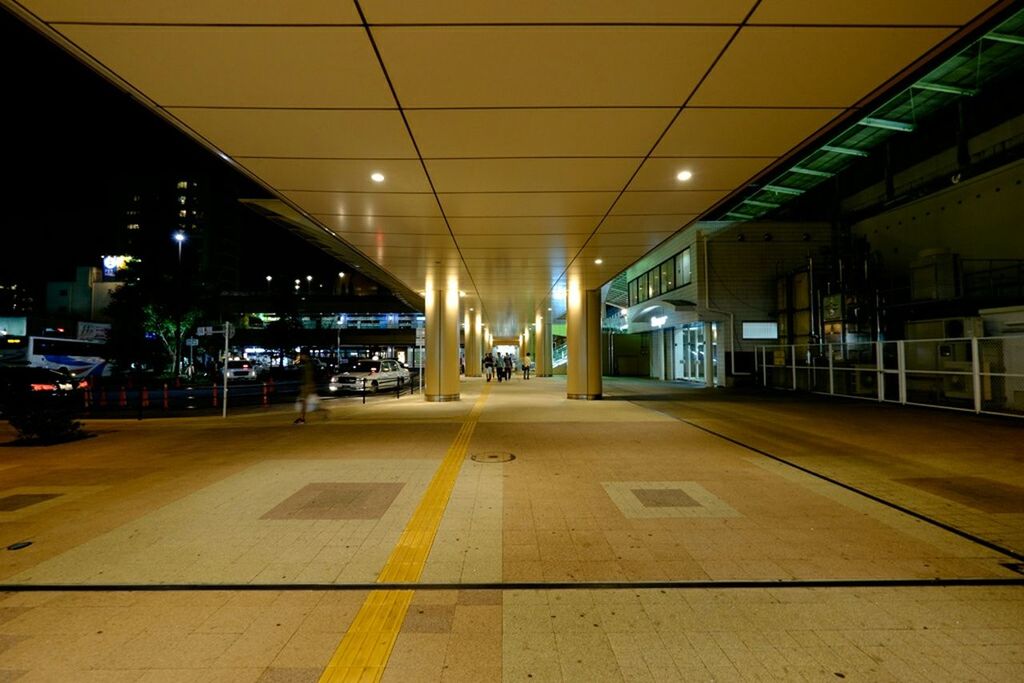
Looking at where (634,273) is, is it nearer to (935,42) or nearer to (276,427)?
(276,427)

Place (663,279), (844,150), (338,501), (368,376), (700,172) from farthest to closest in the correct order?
(663,279) < (368,376) < (844,150) < (700,172) < (338,501)

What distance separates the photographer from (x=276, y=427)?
11.7 meters

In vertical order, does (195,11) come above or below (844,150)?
below

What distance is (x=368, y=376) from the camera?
23250 millimetres

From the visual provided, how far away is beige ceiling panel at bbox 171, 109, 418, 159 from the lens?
18.0 ft

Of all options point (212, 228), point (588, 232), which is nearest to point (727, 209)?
point (588, 232)

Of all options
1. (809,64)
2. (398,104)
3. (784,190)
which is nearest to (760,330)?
(784,190)

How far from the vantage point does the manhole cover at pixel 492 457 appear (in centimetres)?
758

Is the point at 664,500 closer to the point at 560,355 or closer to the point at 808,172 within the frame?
the point at 808,172

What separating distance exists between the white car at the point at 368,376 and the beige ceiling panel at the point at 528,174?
1601 cm

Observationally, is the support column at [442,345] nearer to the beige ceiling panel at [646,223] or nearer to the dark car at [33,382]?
the beige ceiling panel at [646,223]

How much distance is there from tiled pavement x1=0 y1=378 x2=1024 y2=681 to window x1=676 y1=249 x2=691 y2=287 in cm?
1849

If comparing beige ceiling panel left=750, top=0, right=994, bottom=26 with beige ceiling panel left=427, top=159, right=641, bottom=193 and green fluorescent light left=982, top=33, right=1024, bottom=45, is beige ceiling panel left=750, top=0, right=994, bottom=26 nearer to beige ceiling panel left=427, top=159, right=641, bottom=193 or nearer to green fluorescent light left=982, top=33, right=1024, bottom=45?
beige ceiling panel left=427, top=159, right=641, bottom=193

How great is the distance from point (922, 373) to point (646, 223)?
11.2m
